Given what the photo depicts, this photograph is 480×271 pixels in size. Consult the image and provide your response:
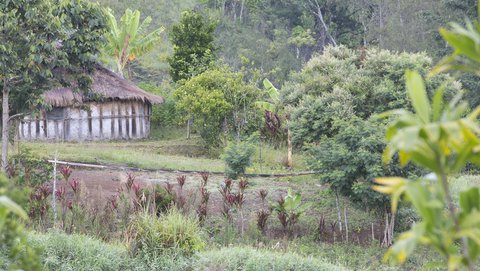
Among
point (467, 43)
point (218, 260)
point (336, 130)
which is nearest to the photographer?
point (467, 43)

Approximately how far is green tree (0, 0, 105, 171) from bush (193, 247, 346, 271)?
5.71 m

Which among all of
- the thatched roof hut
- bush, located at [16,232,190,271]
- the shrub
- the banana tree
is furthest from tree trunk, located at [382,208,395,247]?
the thatched roof hut

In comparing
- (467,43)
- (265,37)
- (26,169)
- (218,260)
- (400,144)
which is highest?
(265,37)

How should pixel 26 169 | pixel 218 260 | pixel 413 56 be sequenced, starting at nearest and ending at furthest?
pixel 218 260, pixel 26 169, pixel 413 56

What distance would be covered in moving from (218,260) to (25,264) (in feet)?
18.9

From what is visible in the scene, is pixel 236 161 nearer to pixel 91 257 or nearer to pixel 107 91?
pixel 91 257

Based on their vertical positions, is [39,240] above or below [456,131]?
below

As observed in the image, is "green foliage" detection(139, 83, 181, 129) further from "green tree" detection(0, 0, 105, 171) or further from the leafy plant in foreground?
the leafy plant in foreground

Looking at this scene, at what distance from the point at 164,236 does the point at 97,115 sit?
17.1 metres

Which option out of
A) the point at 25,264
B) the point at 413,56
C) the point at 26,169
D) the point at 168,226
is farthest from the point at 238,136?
the point at 25,264

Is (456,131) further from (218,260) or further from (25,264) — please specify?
(218,260)

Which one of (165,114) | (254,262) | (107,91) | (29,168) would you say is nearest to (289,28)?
(165,114)

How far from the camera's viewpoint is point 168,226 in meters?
7.64

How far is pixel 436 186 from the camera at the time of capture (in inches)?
60.5
